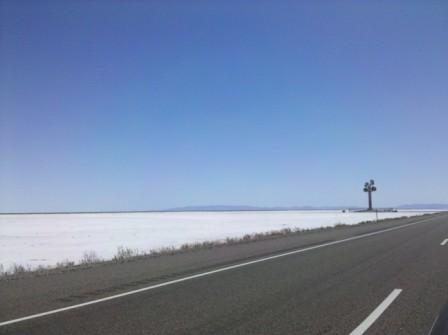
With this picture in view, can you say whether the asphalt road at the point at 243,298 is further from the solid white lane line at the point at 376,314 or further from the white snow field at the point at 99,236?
the white snow field at the point at 99,236

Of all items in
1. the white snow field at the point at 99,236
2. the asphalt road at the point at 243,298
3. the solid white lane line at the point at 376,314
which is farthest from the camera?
the white snow field at the point at 99,236

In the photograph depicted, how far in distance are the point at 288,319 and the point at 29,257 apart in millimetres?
14983

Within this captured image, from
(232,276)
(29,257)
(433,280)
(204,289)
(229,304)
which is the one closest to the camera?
(229,304)

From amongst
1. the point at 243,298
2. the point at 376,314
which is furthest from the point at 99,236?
the point at 376,314

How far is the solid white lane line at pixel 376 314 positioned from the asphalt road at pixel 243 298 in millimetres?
13

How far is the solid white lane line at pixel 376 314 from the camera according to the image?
5.91 metres

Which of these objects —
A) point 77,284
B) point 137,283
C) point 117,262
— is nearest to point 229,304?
point 137,283

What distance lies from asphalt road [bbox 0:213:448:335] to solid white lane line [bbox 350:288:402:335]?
0.04 ft

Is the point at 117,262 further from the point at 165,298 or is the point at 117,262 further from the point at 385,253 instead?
the point at 385,253

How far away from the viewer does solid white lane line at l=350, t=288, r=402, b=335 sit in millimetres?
5915

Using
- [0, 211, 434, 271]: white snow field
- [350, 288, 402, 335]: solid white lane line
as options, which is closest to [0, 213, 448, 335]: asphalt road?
[350, 288, 402, 335]: solid white lane line

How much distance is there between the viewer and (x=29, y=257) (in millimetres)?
Answer: 18719

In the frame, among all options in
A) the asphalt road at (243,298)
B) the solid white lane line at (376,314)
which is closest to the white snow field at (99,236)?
the asphalt road at (243,298)

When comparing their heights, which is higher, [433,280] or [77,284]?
[77,284]
